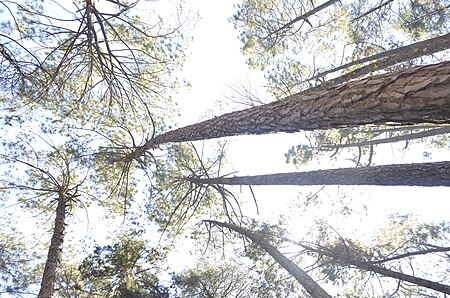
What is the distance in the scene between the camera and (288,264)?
5344mm

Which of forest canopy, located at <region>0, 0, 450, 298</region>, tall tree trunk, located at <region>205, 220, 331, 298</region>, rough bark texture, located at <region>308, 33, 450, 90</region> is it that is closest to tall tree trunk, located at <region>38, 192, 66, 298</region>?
forest canopy, located at <region>0, 0, 450, 298</region>

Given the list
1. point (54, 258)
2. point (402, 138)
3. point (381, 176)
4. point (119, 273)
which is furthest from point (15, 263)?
point (402, 138)

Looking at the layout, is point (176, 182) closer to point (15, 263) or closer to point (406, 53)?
point (15, 263)

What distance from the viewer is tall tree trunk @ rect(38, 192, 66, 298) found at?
457cm

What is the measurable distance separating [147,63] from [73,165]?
7.86ft

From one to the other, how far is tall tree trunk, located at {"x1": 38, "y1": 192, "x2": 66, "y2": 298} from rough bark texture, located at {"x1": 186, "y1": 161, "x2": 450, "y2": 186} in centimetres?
348

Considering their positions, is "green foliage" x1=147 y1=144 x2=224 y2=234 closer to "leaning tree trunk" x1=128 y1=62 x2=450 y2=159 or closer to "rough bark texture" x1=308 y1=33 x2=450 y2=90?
"rough bark texture" x1=308 y1=33 x2=450 y2=90

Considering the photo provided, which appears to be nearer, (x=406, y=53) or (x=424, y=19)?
(x=406, y=53)

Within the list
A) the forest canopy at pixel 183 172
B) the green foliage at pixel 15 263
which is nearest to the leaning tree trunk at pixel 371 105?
the forest canopy at pixel 183 172

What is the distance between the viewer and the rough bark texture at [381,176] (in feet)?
11.4

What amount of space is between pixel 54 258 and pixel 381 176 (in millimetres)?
4730

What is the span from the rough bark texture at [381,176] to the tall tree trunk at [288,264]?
1.23 metres

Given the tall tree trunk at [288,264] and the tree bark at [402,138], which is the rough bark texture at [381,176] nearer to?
the tall tree trunk at [288,264]

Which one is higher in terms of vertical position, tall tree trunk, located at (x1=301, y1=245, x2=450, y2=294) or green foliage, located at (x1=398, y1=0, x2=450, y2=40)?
green foliage, located at (x1=398, y1=0, x2=450, y2=40)
